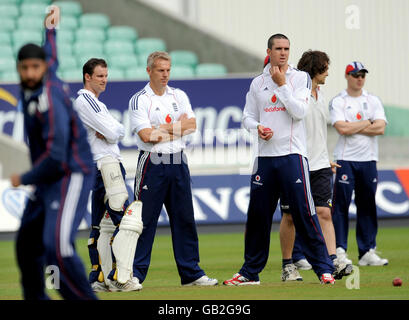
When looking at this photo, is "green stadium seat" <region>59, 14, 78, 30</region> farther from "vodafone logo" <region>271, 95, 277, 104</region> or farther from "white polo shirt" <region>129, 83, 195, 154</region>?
"vodafone logo" <region>271, 95, 277, 104</region>

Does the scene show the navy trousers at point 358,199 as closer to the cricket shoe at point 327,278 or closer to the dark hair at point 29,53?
the cricket shoe at point 327,278

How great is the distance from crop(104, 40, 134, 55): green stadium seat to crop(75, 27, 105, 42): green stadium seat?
1.14 feet

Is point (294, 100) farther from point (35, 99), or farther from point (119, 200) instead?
point (35, 99)

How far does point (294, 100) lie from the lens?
8.75m

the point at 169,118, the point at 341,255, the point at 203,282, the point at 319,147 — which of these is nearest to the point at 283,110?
the point at 169,118

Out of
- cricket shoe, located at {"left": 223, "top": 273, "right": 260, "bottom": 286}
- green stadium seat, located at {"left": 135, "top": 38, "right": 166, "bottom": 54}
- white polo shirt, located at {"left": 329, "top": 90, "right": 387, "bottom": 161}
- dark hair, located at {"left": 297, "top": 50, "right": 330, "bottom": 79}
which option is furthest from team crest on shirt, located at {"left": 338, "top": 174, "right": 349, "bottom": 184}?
green stadium seat, located at {"left": 135, "top": 38, "right": 166, "bottom": 54}

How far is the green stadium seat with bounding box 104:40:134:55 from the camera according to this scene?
22.9m

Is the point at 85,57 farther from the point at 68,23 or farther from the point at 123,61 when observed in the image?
the point at 68,23

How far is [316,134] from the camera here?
34.1 ft

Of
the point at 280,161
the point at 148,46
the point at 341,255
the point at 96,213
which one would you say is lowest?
the point at 341,255

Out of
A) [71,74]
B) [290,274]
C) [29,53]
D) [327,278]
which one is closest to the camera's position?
[29,53]

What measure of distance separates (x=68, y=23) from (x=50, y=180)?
17.4m
